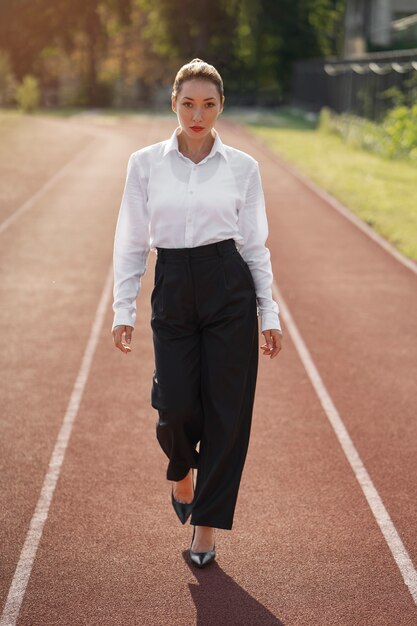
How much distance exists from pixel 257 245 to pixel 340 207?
1585 cm

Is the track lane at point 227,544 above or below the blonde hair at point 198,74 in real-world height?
below

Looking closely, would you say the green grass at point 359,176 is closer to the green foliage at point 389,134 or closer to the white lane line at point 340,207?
the white lane line at point 340,207

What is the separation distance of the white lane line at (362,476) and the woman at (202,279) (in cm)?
100

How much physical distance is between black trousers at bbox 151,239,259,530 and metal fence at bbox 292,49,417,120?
961 inches

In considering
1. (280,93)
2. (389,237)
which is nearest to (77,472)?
(389,237)

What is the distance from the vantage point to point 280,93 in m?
70.6

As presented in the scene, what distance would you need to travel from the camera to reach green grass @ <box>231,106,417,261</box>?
56.6 feet

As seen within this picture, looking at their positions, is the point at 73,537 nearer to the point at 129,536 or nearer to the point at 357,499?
the point at 129,536

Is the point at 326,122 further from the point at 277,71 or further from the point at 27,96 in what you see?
the point at 277,71

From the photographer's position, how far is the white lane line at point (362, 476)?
4957mm

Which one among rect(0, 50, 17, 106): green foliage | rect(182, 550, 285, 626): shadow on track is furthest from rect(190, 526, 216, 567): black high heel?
rect(0, 50, 17, 106): green foliage

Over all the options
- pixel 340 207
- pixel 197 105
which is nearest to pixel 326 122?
pixel 340 207

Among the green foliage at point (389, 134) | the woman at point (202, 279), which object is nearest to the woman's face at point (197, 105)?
the woman at point (202, 279)

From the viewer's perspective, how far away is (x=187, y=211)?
442 centimetres
